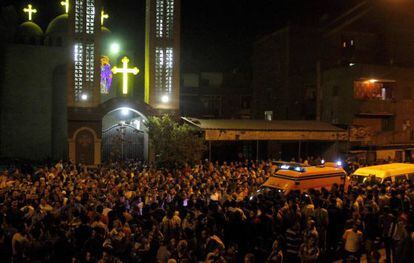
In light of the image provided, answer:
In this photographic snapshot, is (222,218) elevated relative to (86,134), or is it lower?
lower

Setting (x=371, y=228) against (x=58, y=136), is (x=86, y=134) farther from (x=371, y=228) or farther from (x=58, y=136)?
(x=371, y=228)

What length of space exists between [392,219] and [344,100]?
25.4 meters

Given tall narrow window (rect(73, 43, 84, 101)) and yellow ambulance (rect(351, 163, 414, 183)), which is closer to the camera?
yellow ambulance (rect(351, 163, 414, 183))

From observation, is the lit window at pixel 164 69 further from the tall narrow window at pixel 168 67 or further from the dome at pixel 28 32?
the dome at pixel 28 32

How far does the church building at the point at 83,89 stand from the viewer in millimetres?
26844

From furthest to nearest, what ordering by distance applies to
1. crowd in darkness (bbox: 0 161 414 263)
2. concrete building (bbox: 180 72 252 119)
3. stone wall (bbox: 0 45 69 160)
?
concrete building (bbox: 180 72 252 119) → stone wall (bbox: 0 45 69 160) → crowd in darkness (bbox: 0 161 414 263)

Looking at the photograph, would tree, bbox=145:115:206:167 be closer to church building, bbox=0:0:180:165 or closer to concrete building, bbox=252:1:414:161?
church building, bbox=0:0:180:165

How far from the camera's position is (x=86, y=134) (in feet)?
87.7

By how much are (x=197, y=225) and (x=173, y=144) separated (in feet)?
44.6

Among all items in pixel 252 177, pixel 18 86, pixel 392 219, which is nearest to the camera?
pixel 392 219

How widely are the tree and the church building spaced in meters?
3.29

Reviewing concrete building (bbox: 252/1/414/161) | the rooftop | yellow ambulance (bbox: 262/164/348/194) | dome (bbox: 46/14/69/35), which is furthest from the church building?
concrete building (bbox: 252/1/414/161)

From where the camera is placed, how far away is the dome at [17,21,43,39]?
117 feet

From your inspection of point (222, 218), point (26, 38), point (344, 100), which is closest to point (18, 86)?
point (26, 38)
